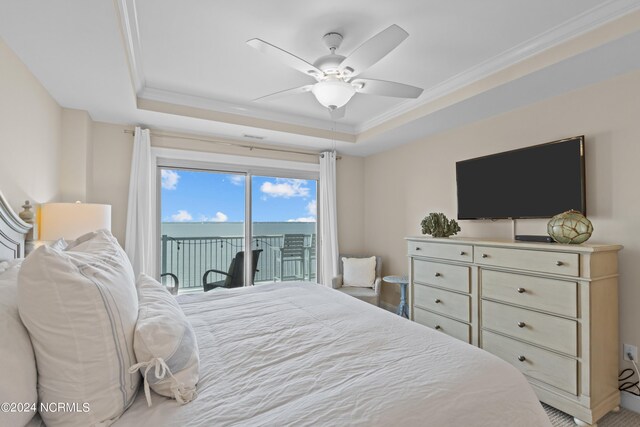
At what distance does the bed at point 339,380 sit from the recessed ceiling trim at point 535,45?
2.10 metres

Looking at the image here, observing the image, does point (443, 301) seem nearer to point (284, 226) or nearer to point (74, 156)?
point (284, 226)

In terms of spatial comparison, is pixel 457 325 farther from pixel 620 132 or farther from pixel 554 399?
pixel 620 132

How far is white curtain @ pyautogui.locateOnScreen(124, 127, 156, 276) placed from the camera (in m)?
3.35

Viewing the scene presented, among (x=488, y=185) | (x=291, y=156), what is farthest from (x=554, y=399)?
(x=291, y=156)

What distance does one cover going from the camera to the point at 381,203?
462 centimetres

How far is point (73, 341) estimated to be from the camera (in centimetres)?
86

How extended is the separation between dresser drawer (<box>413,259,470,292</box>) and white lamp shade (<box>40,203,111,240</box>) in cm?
288

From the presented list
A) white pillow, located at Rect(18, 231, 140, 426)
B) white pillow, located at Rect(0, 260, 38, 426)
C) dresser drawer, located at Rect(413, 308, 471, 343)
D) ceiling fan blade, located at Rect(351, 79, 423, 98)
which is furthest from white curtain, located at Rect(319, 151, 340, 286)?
white pillow, located at Rect(0, 260, 38, 426)

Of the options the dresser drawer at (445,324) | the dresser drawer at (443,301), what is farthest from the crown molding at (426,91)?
the dresser drawer at (445,324)

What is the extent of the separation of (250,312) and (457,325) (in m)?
1.93

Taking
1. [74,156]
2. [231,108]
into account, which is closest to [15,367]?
[74,156]

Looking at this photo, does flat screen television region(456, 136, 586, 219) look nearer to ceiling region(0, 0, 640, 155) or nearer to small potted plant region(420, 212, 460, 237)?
small potted plant region(420, 212, 460, 237)

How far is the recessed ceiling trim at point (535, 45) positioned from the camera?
5.91ft

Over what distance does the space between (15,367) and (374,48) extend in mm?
2039
